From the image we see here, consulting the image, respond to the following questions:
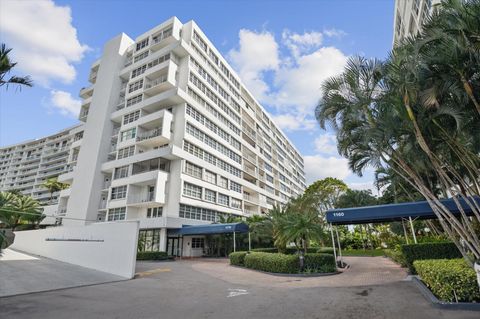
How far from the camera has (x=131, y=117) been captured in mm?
37906

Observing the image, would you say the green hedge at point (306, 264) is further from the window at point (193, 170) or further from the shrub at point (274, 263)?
the window at point (193, 170)

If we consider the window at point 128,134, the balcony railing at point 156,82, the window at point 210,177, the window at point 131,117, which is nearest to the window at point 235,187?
the window at point 210,177

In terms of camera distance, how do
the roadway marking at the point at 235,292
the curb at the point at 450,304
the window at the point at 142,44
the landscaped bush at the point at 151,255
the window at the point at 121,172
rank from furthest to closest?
the window at the point at 142,44
the window at the point at 121,172
the landscaped bush at the point at 151,255
the roadway marking at the point at 235,292
the curb at the point at 450,304

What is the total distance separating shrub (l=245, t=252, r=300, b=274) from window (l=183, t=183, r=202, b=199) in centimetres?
1520

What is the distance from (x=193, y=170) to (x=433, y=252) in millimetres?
26740

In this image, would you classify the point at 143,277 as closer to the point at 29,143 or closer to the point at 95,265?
the point at 95,265

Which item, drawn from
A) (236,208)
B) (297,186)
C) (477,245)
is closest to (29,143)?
(236,208)

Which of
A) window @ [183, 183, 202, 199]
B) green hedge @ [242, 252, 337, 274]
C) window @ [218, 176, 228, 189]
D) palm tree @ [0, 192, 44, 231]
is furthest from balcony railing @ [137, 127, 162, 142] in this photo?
green hedge @ [242, 252, 337, 274]

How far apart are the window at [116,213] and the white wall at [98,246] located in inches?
342

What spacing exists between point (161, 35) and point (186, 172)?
21.8 metres

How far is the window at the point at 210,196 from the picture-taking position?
123 ft

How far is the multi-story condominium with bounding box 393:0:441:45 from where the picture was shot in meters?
20.5

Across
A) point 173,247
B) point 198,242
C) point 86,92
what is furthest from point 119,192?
point 86,92

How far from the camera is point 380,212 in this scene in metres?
16.2
